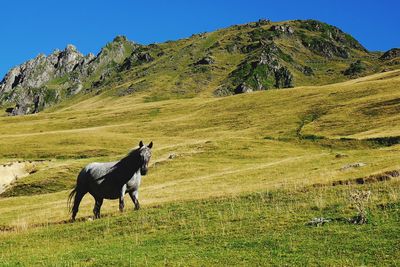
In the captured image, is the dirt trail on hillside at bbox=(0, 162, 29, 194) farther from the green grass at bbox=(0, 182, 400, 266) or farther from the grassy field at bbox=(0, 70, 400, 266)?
the green grass at bbox=(0, 182, 400, 266)

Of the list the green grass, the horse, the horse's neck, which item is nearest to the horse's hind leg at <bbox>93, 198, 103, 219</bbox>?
the horse

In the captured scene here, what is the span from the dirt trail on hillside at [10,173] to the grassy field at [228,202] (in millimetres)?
2277

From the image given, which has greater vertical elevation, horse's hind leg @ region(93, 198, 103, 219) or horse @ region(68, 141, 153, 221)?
horse @ region(68, 141, 153, 221)

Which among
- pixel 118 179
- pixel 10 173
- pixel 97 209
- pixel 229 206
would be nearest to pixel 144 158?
pixel 118 179

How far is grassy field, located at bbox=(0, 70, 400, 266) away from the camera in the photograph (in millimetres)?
17828

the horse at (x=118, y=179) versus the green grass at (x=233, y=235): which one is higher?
the horse at (x=118, y=179)

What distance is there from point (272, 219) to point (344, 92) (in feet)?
383

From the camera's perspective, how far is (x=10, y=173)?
67.4m

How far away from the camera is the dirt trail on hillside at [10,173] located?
209 feet

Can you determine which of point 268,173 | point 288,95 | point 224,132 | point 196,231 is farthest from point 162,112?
point 196,231

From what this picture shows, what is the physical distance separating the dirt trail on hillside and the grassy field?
228 cm

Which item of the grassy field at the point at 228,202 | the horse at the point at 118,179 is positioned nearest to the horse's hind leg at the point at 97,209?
the horse at the point at 118,179

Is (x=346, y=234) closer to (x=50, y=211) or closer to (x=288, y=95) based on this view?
(x=50, y=211)

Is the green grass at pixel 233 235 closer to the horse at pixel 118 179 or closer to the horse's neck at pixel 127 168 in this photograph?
the horse at pixel 118 179
